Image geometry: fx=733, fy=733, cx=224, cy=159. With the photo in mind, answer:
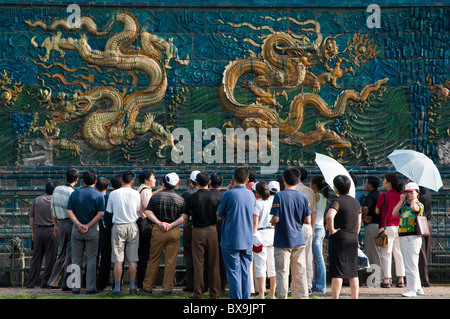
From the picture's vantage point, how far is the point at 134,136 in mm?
14922

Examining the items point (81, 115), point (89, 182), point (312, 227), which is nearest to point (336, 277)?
point (312, 227)

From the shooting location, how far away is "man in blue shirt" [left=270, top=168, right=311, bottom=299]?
8836mm

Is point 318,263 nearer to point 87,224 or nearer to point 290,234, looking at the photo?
point 290,234

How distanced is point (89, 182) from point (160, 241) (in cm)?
131

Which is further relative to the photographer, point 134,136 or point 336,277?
point 134,136

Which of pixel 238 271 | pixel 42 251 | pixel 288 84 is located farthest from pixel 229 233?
pixel 288 84

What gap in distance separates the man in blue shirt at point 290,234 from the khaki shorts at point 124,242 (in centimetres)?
229

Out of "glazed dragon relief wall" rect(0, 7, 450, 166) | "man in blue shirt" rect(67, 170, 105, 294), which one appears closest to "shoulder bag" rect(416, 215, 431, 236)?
"man in blue shirt" rect(67, 170, 105, 294)

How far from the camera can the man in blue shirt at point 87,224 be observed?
1018 cm

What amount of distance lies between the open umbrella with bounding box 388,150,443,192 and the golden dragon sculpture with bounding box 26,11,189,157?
19.2 feet

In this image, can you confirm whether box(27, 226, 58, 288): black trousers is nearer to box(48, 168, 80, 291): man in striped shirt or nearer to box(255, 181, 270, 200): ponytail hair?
box(48, 168, 80, 291): man in striped shirt

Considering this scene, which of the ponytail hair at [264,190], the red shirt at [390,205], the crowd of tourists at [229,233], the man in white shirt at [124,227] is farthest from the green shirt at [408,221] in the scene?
the man in white shirt at [124,227]

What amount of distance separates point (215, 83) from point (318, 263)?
5818 millimetres
